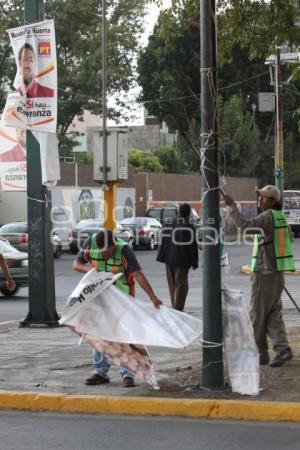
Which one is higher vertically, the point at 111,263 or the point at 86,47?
the point at 86,47

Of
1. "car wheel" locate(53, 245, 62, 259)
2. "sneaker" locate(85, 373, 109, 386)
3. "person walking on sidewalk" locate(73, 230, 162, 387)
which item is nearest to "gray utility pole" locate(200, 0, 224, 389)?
"person walking on sidewalk" locate(73, 230, 162, 387)

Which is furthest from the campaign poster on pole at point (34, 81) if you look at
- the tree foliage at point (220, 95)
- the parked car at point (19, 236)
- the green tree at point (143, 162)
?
the green tree at point (143, 162)

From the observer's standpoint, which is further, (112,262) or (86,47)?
(86,47)

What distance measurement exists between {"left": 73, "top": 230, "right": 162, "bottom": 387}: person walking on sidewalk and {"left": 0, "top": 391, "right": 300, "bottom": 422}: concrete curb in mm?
624

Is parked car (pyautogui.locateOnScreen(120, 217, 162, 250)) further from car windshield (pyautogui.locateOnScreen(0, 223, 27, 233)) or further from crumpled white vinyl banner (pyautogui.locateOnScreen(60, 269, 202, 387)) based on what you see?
crumpled white vinyl banner (pyautogui.locateOnScreen(60, 269, 202, 387))

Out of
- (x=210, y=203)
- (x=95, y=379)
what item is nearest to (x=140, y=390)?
(x=95, y=379)

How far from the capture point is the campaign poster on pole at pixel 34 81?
41.1 ft

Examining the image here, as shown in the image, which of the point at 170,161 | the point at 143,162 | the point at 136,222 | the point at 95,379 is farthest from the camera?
the point at 170,161

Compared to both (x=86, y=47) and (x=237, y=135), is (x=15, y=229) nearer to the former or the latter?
(x=86, y=47)

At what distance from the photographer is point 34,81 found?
42.0 ft

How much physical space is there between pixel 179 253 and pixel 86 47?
38267 millimetres

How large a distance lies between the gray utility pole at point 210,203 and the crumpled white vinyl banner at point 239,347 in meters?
0.13

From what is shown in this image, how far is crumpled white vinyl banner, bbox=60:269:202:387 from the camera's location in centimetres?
820

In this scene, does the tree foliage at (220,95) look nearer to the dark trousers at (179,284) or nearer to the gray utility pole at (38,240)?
the dark trousers at (179,284)
